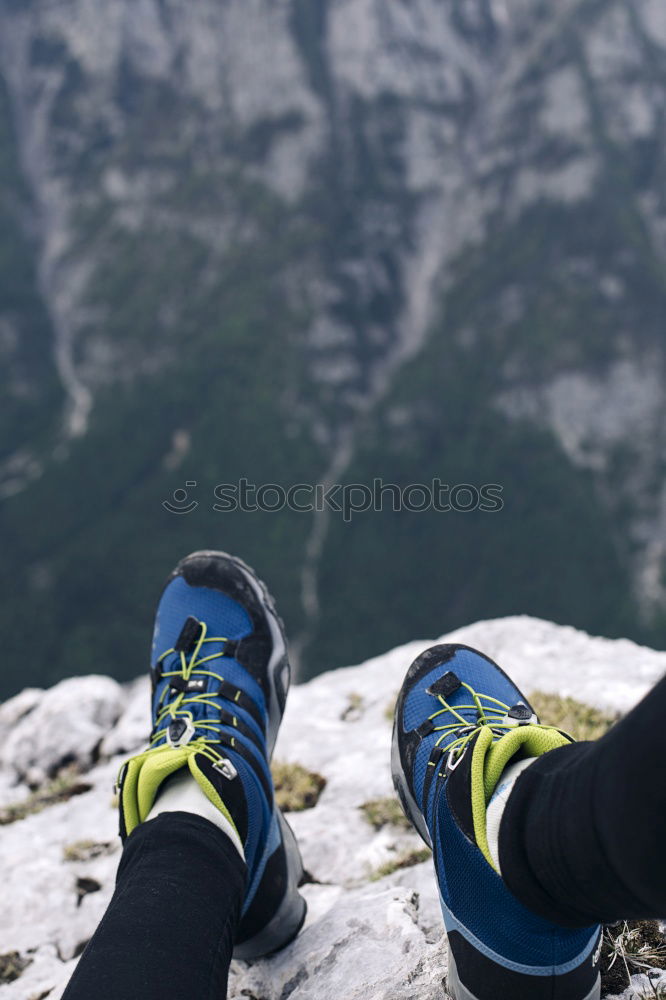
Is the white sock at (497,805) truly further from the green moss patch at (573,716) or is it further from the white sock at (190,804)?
the green moss patch at (573,716)

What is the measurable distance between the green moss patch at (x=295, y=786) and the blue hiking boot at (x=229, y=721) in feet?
2.71

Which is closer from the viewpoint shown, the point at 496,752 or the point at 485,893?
the point at 485,893

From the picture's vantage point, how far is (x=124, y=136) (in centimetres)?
18488

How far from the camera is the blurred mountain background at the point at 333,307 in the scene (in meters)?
131

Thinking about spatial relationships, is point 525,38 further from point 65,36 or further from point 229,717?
point 229,717

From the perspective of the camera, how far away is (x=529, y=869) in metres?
2.86

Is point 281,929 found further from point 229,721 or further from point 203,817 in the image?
point 229,721

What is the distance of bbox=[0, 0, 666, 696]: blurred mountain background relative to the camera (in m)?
131

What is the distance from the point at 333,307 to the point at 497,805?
566ft

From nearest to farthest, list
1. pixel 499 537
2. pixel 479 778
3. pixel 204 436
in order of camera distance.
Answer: pixel 479 778 < pixel 499 537 < pixel 204 436

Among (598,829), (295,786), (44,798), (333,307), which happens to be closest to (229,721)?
(295,786)

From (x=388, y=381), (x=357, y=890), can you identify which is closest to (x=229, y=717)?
(x=357, y=890)

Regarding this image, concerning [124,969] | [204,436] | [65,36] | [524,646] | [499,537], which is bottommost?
[499,537]

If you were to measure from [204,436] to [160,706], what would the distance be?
148710 mm
